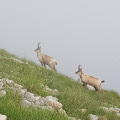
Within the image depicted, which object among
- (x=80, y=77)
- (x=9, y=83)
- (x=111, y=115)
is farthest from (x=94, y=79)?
(x=9, y=83)

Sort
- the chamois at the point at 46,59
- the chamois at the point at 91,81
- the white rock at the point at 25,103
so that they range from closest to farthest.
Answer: the white rock at the point at 25,103 → the chamois at the point at 91,81 → the chamois at the point at 46,59

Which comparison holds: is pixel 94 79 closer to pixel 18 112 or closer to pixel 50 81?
pixel 50 81

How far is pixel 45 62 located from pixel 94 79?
646 cm

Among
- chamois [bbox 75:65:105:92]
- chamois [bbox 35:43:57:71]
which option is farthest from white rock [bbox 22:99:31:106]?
chamois [bbox 35:43:57:71]

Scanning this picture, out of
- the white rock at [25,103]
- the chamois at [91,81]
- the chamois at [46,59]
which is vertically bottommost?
the white rock at [25,103]

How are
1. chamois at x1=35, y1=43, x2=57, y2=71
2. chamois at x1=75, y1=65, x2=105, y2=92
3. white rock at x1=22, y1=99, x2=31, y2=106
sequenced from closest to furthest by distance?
white rock at x1=22, y1=99, x2=31, y2=106 → chamois at x1=75, y1=65, x2=105, y2=92 → chamois at x1=35, y1=43, x2=57, y2=71

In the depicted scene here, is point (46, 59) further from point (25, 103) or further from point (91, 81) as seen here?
point (25, 103)

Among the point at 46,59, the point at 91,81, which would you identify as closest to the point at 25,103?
the point at 91,81

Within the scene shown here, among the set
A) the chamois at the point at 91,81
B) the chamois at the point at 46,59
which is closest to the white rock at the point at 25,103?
the chamois at the point at 91,81

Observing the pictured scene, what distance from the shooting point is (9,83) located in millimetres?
7957

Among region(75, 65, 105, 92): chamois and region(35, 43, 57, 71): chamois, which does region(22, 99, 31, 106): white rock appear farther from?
region(35, 43, 57, 71): chamois

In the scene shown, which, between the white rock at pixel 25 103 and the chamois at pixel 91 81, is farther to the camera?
the chamois at pixel 91 81

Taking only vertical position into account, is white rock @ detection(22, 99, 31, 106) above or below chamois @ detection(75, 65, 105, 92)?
below

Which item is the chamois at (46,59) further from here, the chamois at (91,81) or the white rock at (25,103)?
the white rock at (25,103)
